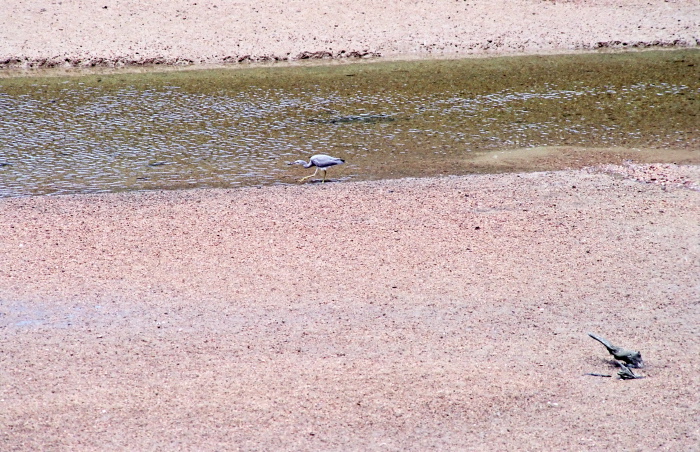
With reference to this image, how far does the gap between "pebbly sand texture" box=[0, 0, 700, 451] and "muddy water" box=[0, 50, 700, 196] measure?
114 cm

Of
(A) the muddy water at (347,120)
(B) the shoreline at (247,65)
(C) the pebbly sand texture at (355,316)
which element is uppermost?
(B) the shoreline at (247,65)

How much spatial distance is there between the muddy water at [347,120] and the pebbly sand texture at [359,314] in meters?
1.14

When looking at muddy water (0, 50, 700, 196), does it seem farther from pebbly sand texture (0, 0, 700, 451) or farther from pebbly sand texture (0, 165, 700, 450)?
pebbly sand texture (0, 165, 700, 450)

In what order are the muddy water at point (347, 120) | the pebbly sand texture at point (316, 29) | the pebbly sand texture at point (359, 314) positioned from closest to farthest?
the pebbly sand texture at point (359, 314) < the muddy water at point (347, 120) < the pebbly sand texture at point (316, 29)

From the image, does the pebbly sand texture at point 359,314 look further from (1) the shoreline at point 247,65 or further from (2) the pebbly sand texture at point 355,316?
(1) the shoreline at point 247,65

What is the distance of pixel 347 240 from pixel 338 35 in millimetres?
12200

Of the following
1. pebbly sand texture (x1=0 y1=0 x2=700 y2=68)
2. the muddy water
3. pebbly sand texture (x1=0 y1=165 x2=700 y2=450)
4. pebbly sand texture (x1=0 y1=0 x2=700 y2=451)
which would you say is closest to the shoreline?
pebbly sand texture (x1=0 y1=0 x2=700 y2=68)

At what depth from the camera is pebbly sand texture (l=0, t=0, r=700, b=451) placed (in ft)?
18.0

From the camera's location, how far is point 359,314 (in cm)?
710

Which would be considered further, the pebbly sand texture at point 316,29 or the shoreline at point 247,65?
the pebbly sand texture at point 316,29

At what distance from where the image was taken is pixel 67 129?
46.6ft

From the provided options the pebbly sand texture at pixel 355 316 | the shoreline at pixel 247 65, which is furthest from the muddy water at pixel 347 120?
the pebbly sand texture at pixel 355 316

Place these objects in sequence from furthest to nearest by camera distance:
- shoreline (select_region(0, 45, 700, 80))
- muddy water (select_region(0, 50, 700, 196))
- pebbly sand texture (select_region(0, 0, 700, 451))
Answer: shoreline (select_region(0, 45, 700, 80)), muddy water (select_region(0, 50, 700, 196)), pebbly sand texture (select_region(0, 0, 700, 451))

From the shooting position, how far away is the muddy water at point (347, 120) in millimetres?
11883
